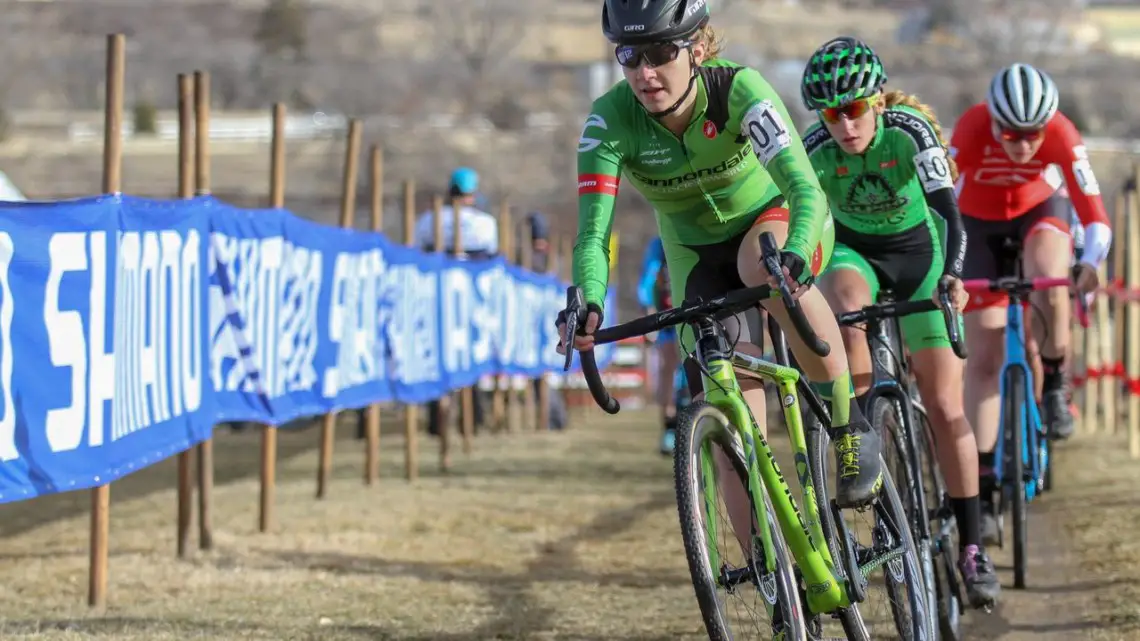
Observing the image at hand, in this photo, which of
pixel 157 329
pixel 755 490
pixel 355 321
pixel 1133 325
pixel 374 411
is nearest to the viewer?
pixel 755 490

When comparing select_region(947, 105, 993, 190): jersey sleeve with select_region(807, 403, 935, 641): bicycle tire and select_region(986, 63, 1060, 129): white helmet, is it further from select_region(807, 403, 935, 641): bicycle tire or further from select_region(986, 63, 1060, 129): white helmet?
select_region(807, 403, 935, 641): bicycle tire

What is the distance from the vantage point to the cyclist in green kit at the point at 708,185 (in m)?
5.72

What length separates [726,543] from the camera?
18.0 ft

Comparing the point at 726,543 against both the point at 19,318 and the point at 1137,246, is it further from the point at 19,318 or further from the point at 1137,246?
the point at 1137,246

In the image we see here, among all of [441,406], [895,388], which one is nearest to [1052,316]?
[895,388]

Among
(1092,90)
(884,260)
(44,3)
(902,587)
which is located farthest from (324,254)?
(44,3)

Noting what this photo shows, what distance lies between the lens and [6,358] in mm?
6633

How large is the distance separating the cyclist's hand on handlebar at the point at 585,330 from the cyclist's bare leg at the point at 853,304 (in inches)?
70.1

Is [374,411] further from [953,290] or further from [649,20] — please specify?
[649,20]

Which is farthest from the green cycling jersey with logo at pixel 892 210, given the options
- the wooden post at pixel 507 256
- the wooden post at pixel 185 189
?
the wooden post at pixel 507 256

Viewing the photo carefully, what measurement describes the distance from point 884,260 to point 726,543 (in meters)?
2.53

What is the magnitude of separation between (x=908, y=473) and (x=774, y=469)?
1.57m

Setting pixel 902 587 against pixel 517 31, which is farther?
pixel 517 31

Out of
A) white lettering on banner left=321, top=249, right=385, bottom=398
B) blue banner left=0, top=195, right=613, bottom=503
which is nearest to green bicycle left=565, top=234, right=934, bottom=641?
blue banner left=0, top=195, right=613, bottom=503
